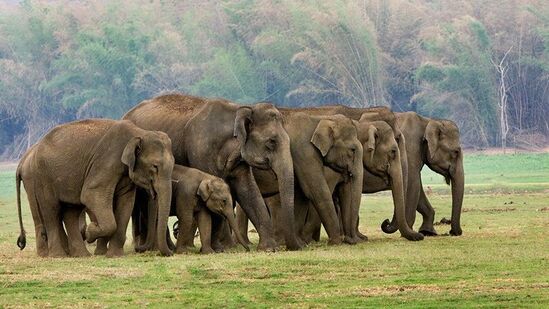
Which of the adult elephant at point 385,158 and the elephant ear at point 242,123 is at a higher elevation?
the elephant ear at point 242,123

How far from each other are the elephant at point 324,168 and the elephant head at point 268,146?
865mm

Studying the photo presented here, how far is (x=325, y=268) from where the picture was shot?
56.2ft

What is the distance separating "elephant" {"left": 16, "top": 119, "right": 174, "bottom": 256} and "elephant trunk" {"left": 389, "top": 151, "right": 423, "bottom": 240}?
13.3 feet

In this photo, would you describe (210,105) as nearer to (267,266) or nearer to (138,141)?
(138,141)

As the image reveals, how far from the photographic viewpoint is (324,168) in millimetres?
21359

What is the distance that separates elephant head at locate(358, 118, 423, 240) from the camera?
864 inches

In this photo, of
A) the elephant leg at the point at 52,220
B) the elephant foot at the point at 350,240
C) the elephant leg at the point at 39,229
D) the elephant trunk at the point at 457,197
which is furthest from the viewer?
the elephant trunk at the point at 457,197

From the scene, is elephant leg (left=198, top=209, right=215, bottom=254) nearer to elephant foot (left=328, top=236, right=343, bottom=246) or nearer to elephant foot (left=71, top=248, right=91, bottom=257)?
elephant foot (left=71, top=248, right=91, bottom=257)

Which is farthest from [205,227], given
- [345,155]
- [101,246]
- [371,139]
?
[371,139]

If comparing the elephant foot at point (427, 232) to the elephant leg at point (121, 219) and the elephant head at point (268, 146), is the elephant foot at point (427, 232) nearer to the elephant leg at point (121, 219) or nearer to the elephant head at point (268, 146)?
the elephant head at point (268, 146)

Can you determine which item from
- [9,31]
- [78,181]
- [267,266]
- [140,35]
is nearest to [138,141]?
[78,181]

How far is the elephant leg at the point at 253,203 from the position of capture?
20.0 metres

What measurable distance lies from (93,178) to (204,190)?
134 cm

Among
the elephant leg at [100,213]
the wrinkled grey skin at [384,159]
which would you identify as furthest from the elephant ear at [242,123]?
the wrinkled grey skin at [384,159]
